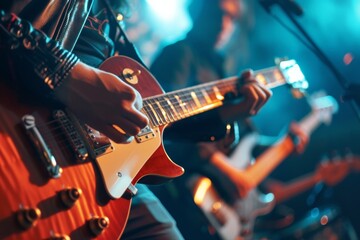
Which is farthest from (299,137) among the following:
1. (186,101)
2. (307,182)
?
(186,101)

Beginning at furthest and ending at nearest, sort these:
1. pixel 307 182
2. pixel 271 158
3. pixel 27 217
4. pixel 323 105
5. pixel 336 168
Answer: pixel 323 105
pixel 336 168
pixel 307 182
pixel 271 158
pixel 27 217

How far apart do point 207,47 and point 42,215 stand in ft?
6.25

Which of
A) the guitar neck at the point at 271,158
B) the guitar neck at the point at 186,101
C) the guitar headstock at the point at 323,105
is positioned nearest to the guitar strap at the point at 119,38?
the guitar neck at the point at 186,101

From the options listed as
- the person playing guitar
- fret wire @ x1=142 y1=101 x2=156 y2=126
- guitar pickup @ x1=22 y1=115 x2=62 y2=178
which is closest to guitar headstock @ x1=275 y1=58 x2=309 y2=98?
fret wire @ x1=142 y1=101 x2=156 y2=126

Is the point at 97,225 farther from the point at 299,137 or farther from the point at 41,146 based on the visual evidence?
the point at 299,137

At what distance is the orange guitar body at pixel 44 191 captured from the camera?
0.72m

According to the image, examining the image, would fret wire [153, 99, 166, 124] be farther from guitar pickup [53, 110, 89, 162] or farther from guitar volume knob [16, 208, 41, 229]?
guitar volume knob [16, 208, 41, 229]

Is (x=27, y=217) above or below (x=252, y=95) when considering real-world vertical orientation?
above

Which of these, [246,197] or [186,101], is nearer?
[186,101]

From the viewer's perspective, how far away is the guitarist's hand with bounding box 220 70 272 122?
1.57m

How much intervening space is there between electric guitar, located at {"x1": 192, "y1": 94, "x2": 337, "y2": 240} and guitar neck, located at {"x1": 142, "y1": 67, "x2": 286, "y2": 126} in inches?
25.3

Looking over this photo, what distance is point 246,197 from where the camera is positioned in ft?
7.48

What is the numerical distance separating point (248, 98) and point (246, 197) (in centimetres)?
86

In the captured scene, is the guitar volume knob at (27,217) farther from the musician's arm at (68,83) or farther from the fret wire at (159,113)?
the fret wire at (159,113)
